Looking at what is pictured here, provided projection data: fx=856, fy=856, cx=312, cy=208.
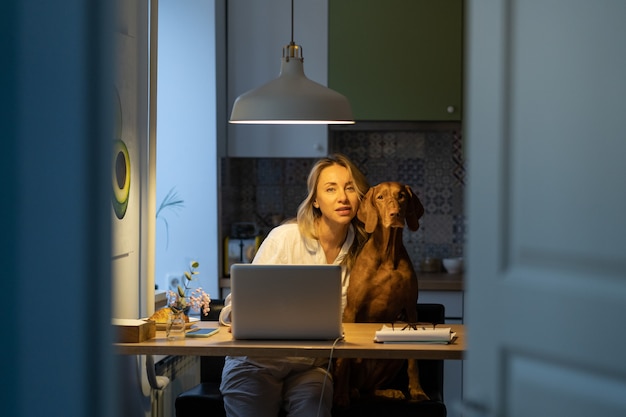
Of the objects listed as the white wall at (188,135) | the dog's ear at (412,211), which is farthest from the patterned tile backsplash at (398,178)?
the dog's ear at (412,211)

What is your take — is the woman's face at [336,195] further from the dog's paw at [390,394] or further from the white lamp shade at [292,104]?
the dog's paw at [390,394]

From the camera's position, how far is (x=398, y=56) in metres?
4.55

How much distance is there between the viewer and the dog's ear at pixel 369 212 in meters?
2.95

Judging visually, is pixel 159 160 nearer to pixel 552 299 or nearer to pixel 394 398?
pixel 394 398

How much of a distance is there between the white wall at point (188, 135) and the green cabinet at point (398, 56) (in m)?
0.71

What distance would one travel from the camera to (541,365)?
138 cm

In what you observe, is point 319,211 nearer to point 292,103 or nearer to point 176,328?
point 292,103

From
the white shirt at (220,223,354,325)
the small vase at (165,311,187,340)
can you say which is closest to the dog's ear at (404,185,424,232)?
the white shirt at (220,223,354,325)

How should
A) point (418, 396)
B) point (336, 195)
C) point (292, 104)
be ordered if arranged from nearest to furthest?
point (292, 104)
point (418, 396)
point (336, 195)

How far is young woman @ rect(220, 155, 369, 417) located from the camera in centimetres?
296

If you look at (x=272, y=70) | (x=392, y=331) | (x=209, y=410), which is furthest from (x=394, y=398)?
(x=272, y=70)

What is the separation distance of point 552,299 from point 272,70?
344 centimetres

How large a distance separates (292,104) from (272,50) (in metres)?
1.83

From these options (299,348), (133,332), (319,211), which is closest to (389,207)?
(319,211)
